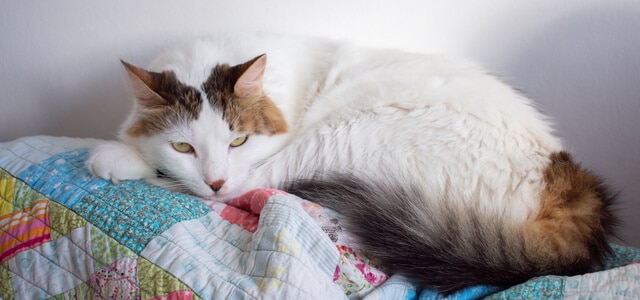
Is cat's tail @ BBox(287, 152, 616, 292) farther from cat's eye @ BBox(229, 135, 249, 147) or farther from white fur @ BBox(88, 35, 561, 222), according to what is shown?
cat's eye @ BBox(229, 135, 249, 147)

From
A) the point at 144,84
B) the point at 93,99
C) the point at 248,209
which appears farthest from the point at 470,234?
the point at 93,99

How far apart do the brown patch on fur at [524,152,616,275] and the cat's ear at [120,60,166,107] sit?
105 centimetres

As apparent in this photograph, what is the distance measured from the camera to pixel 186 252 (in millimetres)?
1125

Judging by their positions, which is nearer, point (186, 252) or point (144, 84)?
point (186, 252)

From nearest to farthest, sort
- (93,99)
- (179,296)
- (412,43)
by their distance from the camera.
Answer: (179,296)
(412,43)
(93,99)

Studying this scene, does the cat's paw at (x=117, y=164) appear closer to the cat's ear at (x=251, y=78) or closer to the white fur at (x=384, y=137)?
the white fur at (x=384, y=137)

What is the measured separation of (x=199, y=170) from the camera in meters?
1.41

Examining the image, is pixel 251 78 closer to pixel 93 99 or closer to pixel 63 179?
pixel 63 179

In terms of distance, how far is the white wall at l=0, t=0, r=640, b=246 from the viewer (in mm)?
1916

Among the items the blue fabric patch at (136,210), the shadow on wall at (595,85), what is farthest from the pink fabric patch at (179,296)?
the shadow on wall at (595,85)

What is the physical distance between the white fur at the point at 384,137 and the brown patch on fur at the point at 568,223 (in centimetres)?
4

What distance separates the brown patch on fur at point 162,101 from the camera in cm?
140

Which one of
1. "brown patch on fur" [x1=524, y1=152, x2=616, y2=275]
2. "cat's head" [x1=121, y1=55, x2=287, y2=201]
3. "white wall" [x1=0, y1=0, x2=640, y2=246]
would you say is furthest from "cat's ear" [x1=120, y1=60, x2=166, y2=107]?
"brown patch on fur" [x1=524, y1=152, x2=616, y2=275]

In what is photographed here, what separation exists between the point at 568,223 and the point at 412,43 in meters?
1.10
